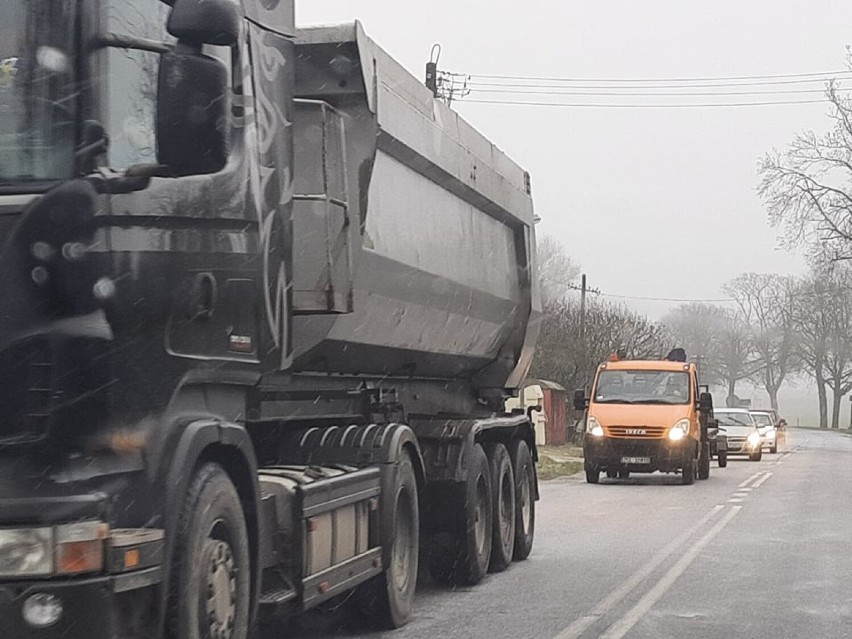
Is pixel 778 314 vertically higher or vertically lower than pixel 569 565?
higher

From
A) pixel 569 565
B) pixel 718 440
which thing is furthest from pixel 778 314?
pixel 569 565

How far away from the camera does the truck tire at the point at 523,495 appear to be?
1272 centimetres

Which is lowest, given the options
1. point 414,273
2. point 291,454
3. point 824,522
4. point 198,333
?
point 824,522

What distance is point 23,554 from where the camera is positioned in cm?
485

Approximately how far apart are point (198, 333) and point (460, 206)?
5.30 meters

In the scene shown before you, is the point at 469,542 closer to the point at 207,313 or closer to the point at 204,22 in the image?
the point at 207,313

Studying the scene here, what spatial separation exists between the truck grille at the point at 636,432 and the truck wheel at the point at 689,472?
2.34ft

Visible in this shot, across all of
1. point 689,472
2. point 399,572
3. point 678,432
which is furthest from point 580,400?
point 399,572

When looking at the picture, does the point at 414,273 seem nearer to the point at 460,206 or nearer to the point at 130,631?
the point at 460,206

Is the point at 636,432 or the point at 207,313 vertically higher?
the point at 207,313

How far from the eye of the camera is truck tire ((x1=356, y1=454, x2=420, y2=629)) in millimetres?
8828

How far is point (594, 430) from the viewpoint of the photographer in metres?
25.5

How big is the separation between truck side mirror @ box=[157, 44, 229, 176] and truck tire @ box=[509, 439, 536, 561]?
794 cm

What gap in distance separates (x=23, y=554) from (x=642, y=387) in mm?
21894
